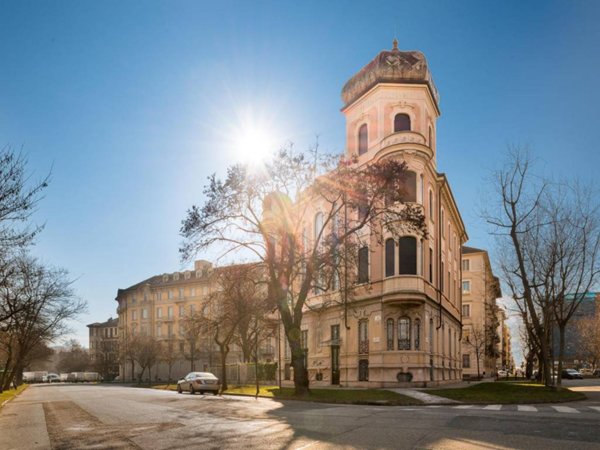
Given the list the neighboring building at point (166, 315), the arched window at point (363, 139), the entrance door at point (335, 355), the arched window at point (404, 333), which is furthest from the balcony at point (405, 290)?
the neighboring building at point (166, 315)

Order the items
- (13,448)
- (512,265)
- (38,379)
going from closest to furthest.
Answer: (13,448) < (512,265) < (38,379)

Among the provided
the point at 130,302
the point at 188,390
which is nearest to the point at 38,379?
the point at 130,302

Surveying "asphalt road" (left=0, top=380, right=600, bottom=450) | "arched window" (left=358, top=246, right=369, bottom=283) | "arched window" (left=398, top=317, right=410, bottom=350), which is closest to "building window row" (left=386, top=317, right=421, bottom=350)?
"arched window" (left=398, top=317, right=410, bottom=350)

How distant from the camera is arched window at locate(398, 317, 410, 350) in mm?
32812

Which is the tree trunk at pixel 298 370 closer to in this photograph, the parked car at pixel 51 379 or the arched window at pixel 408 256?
the arched window at pixel 408 256

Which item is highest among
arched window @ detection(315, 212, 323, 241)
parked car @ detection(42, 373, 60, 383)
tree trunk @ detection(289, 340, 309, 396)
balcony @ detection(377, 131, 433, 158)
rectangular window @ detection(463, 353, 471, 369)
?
balcony @ detection(377, 131, 433, 158)

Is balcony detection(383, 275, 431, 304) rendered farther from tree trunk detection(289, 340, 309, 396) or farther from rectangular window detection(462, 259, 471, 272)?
rectangular window detection(462, 259, 471, 272)

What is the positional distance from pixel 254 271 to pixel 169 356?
5655 cm

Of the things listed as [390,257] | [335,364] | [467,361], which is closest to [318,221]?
[390,257]

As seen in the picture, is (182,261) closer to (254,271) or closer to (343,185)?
(254,271)

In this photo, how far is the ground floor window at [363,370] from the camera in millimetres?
34188

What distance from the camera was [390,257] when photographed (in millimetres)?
33656

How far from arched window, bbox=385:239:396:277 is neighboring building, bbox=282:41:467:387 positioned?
7 cm

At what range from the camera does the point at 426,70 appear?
36438mm
